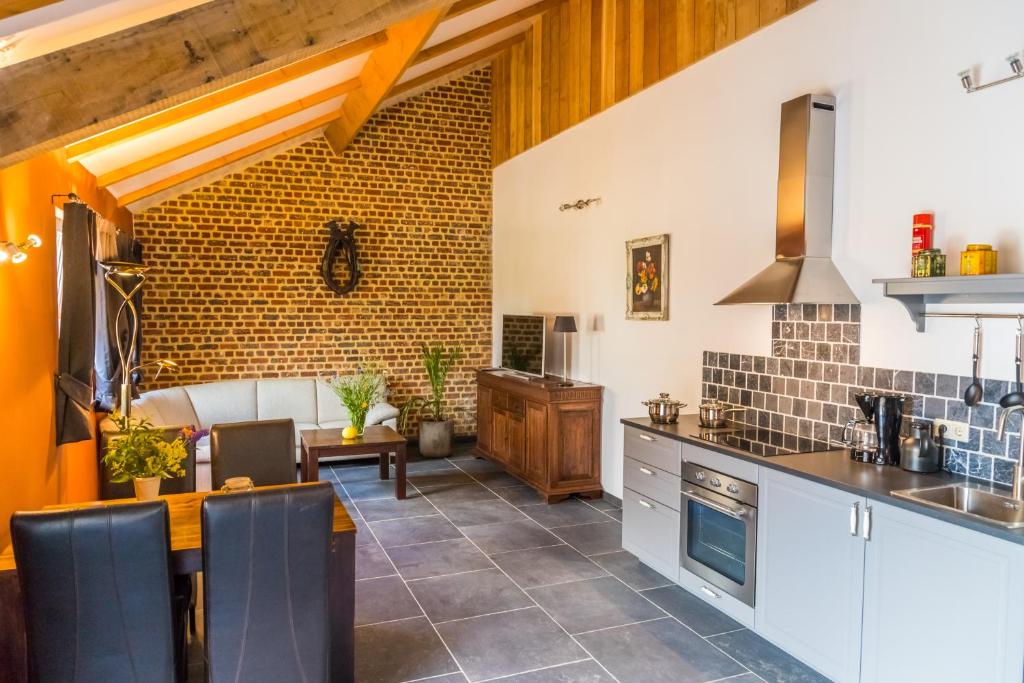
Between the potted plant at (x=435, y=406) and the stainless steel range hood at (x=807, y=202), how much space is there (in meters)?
4.43

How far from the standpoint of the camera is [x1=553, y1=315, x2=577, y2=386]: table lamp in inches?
231

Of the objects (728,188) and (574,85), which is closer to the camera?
(728,188)

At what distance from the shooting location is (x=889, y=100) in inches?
129

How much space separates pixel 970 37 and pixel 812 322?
147 cm

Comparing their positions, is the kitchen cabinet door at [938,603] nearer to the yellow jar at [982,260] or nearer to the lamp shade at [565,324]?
the yellow jar at [982,260]

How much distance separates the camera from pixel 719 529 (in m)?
3.56

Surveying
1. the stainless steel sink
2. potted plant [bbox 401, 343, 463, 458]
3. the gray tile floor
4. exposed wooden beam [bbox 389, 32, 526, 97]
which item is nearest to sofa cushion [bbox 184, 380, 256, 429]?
potted plant [bbox 401, 343, 463, 458]

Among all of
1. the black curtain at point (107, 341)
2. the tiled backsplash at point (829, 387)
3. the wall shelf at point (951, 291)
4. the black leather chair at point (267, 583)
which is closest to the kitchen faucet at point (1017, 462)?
the tiled backsplash at point (829, 387)

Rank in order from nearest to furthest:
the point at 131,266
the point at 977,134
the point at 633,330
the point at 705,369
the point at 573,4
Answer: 1. the point at 977,134
2. the point at 131,266
3. the point at 705,369
4. the point at 633,330
5. the point at 573,4

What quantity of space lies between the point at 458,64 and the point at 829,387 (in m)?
5.47

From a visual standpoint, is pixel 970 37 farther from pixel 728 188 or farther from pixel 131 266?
pixel 131 266

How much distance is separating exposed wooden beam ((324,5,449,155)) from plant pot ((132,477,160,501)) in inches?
99.7

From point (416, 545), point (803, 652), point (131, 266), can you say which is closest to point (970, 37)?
point (803, 652)

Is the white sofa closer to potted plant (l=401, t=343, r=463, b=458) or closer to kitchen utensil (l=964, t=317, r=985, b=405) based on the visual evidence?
potted plant (l=401, t=343, r=463, b=458)
